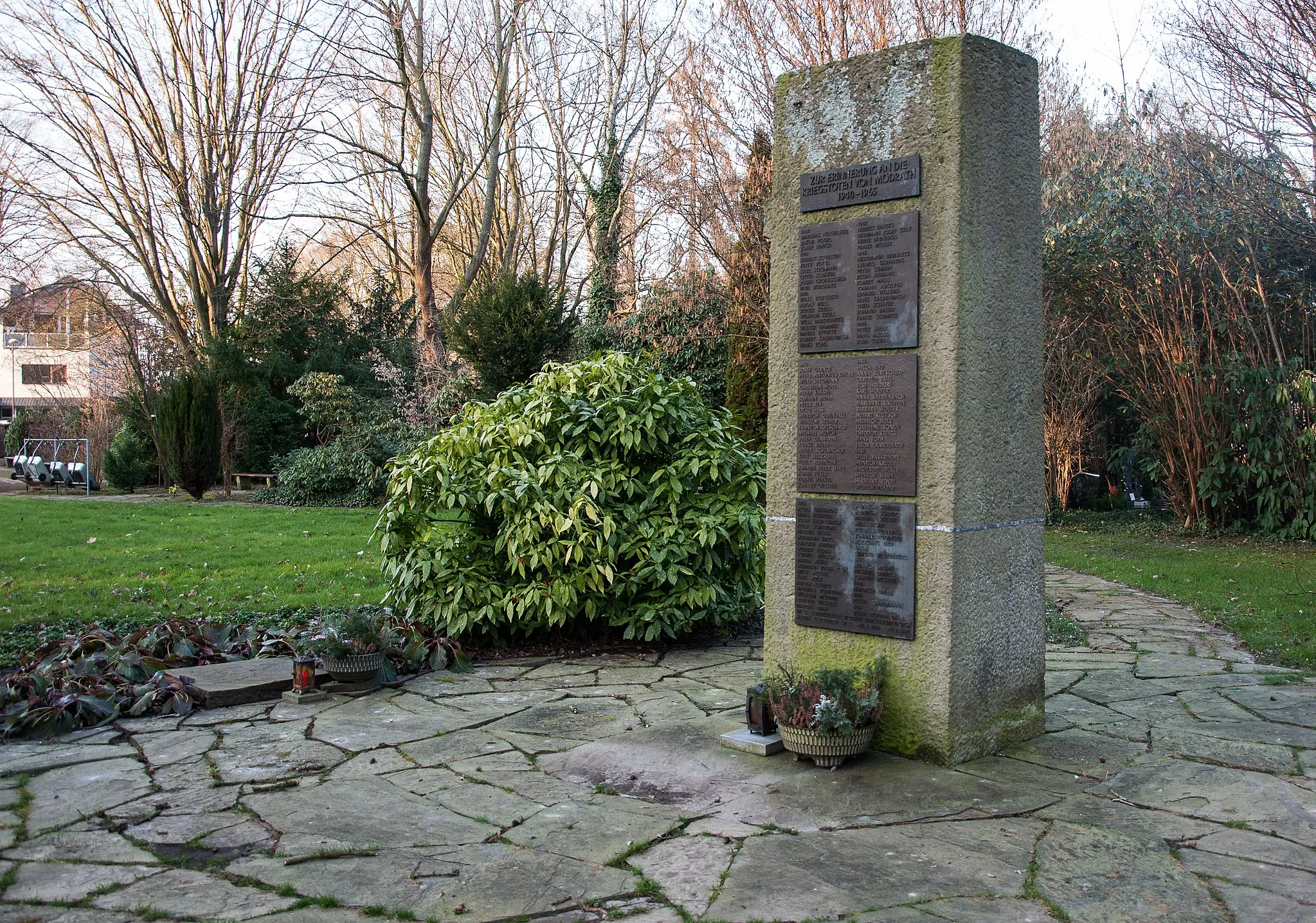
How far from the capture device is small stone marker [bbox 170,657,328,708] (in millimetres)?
5613

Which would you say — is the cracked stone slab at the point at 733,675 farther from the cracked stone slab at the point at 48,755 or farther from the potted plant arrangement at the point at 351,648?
the cracked stone slab at the point at 48,755

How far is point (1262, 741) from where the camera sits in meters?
4.57

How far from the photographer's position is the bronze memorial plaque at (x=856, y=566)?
4.46 metres

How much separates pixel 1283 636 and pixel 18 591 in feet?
33.0

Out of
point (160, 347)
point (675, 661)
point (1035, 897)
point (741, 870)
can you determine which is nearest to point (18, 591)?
point (675, 661)

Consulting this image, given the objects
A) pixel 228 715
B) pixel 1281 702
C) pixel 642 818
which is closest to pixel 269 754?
pixel 228 715

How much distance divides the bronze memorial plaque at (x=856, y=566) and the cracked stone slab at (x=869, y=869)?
106 cm

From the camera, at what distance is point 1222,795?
390 cm

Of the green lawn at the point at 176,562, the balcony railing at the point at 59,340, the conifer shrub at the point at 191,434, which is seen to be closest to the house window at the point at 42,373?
the balcony railing at the point at 59,340

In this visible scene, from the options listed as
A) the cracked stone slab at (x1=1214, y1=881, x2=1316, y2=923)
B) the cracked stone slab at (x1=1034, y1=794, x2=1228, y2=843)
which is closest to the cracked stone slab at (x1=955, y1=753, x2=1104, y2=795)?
the cracked stone slab at (x1=1034, y1=794, x2=1228, y2=843)

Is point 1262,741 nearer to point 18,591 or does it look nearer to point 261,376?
point 18,591

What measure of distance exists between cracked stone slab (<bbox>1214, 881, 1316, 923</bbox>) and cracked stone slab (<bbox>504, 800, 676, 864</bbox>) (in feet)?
5.90

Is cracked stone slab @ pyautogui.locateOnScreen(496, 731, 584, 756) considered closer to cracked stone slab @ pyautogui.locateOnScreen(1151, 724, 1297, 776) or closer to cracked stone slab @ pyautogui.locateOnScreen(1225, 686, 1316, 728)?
cracked stone slab @ pyautogui.locateOnScreen(1151, 724, 1297, 776)

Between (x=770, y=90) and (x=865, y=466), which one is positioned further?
(x=770, y=90)
